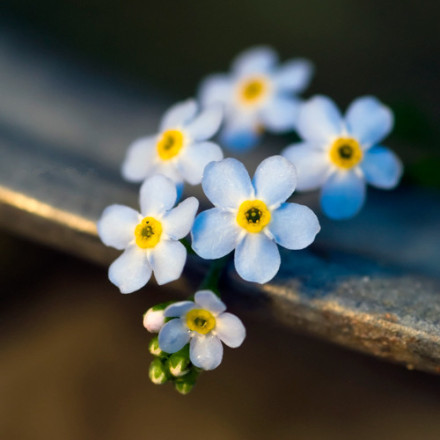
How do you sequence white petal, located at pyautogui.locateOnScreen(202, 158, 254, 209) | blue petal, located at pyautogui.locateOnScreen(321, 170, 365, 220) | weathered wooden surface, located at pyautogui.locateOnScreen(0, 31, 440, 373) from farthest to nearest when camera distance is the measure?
1. blue petal, located at pyautogui.locateOnScreen(321, 170, 365, 220)
2. weathered wooden surface, located at pyautogui.locateOnScreen(0, 31, 440, 373)
3. white petal, located at pyautogui.locateOnScreen(202, 158, 254, 209)

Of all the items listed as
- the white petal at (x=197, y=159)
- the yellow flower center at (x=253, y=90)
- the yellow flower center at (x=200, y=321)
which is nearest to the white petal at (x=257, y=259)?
the yellow flower center at (x=200, y=321)

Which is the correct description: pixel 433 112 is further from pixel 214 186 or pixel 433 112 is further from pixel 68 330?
pixel 68 330

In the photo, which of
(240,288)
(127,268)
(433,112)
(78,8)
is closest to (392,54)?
(433,112)

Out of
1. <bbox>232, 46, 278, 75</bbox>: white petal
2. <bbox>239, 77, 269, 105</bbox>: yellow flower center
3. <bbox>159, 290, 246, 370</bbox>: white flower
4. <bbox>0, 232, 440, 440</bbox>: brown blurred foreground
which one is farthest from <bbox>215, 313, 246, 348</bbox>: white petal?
<bbox>232, 46, 278, 75</bbox>: white petal

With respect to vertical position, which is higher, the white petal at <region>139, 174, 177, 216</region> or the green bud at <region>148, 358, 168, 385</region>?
the white petal at <region>139, 174, 177, 216</region>

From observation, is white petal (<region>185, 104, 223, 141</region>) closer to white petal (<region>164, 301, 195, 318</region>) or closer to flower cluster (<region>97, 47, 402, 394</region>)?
flower cluster (<region>97, 47, 402, 394</region>)

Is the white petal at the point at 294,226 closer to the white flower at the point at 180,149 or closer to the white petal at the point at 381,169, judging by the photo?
the white flower at the point at 180,149
